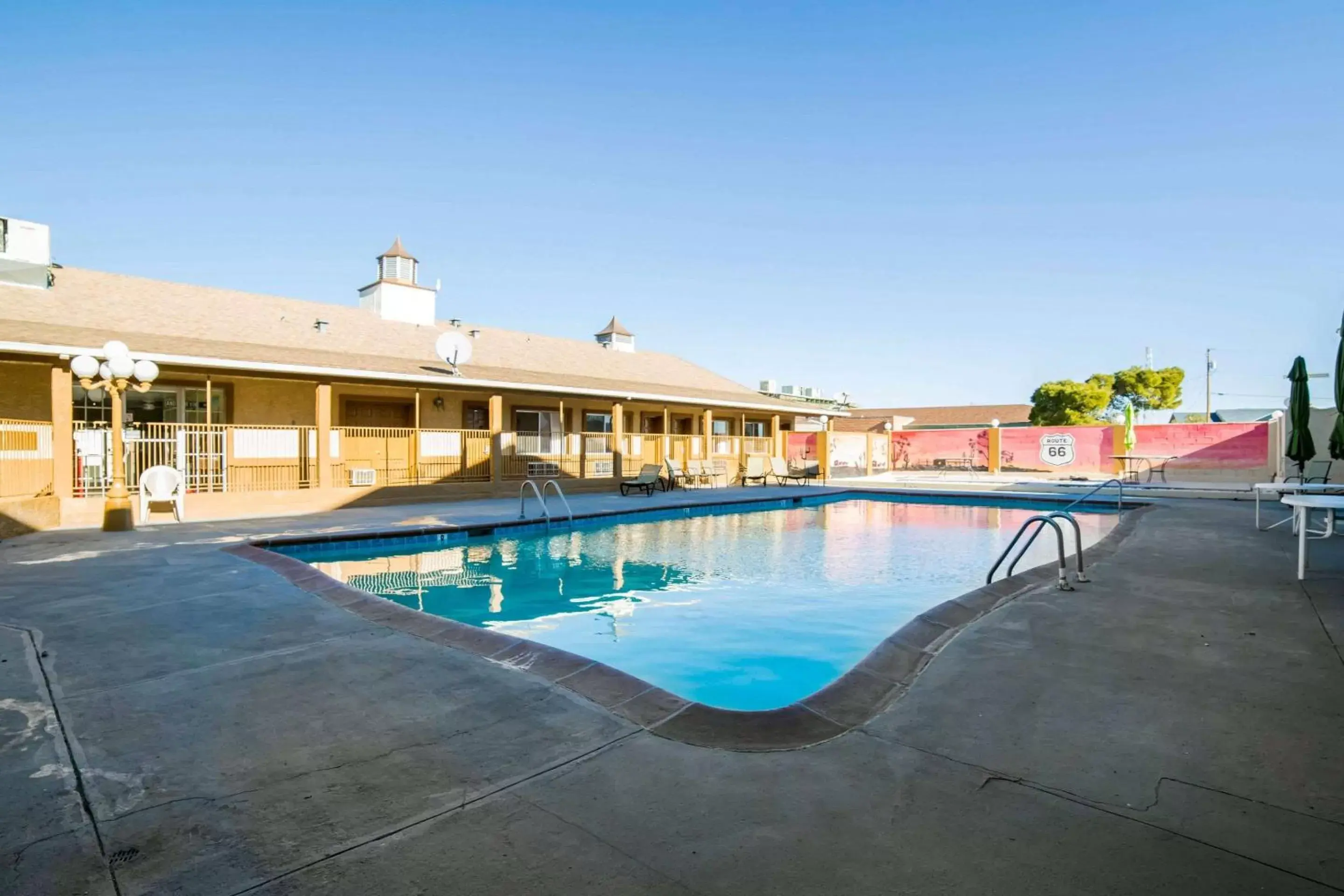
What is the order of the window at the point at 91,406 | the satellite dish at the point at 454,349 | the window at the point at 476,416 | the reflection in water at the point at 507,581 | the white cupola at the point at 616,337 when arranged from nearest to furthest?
the reflection in water at the point at 507,581
the window at the point at 91,406
the satellite dish at the point at 454,349
the window at the point at 476,416
the white cupola at the point at 616,337

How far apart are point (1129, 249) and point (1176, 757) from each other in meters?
25.6

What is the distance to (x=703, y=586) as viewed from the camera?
7820 mm

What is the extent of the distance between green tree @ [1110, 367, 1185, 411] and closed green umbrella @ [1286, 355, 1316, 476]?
44.3 metres

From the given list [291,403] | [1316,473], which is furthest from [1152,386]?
[291,403]

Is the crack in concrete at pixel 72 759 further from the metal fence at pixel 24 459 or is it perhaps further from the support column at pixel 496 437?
the support column at pixel 496 437

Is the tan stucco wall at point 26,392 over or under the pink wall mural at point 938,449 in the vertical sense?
over

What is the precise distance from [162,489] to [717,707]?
1145 centimetres

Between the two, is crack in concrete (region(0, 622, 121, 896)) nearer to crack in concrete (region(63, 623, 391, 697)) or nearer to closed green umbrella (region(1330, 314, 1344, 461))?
crack in concrete (region(63, 623, 391, 697))

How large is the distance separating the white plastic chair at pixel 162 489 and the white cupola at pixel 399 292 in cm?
1068

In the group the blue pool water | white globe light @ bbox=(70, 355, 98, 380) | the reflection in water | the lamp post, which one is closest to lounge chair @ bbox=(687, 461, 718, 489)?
the blue pool water

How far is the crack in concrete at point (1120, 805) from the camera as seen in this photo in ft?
5.86

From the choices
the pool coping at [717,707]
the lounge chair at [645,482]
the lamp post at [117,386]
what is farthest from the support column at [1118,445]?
the lamp post at [117,386]

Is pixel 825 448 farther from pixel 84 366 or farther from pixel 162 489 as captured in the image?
pixel 84 366

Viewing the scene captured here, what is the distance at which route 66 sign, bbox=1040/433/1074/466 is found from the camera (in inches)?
1025
